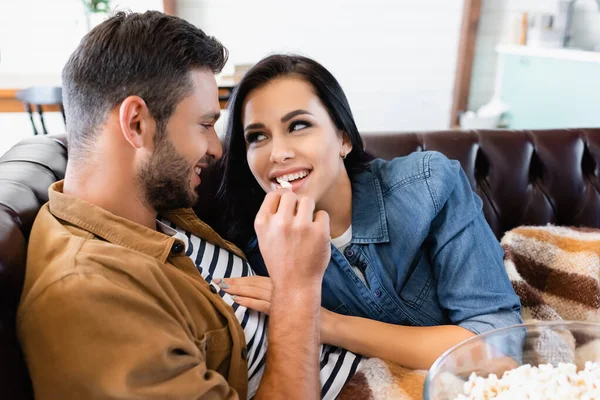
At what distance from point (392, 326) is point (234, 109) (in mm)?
709

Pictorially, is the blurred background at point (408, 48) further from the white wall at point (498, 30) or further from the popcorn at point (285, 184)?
the popcorn at point (285, 184)

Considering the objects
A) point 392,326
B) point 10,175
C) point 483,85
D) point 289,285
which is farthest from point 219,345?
point 483,85

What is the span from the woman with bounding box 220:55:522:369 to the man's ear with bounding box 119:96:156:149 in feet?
1.13

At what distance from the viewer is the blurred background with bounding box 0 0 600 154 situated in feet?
12.1

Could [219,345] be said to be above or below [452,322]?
above

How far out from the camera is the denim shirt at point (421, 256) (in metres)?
1.25

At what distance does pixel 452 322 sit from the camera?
1.30 meters

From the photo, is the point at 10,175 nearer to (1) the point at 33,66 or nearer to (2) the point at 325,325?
(2) the point at 325,325

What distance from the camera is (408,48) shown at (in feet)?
13.9

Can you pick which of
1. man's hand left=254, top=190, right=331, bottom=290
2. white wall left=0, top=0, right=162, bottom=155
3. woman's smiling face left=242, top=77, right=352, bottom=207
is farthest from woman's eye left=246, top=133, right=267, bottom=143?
white wall left=0, top=0, right=162, bottom=155

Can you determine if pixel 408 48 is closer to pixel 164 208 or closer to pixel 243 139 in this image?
pixel 243 139

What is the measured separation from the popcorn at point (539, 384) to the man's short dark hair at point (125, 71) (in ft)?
2.52

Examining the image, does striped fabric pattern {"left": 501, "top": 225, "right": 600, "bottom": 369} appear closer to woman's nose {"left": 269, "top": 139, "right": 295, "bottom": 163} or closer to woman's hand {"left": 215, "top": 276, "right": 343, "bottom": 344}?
woman's hand {"left": 215, "top": 276, "right": 343, "bottom": 344}

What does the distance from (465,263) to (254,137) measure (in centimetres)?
64
